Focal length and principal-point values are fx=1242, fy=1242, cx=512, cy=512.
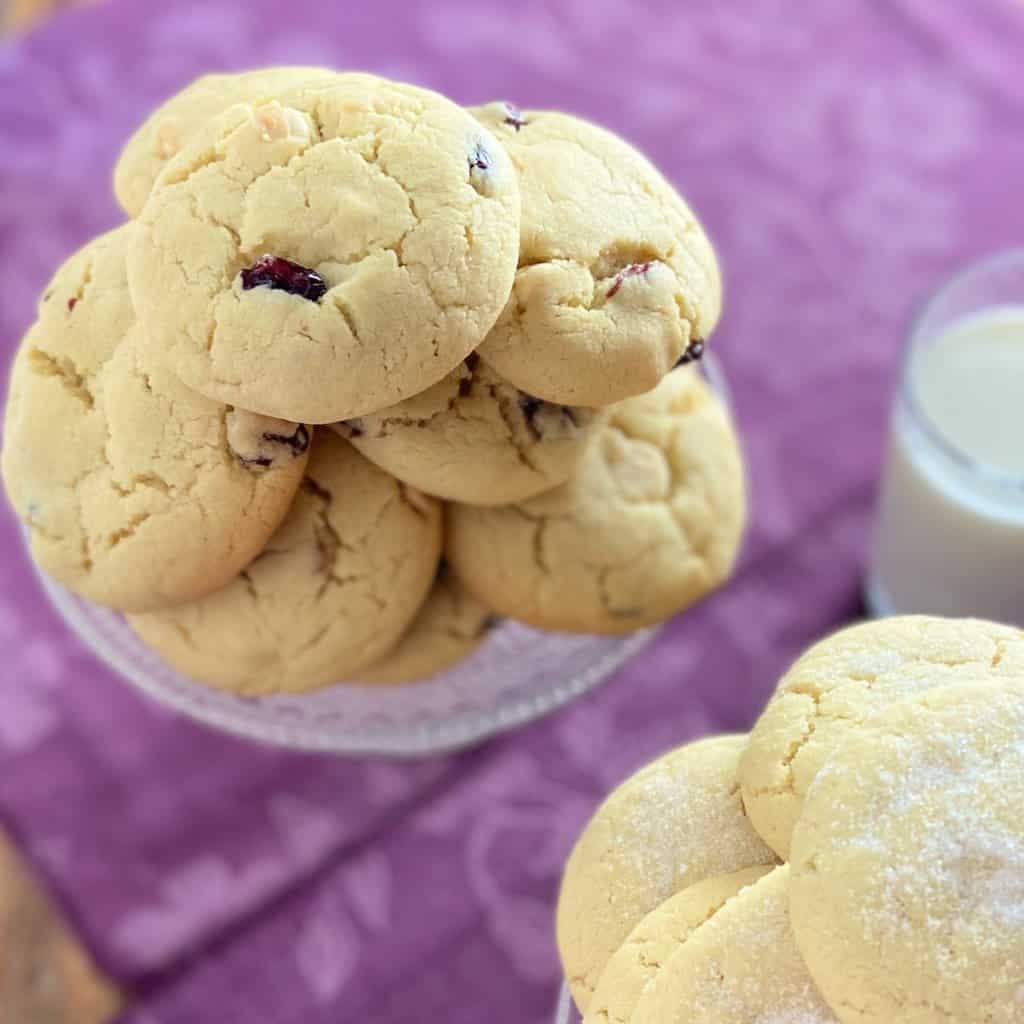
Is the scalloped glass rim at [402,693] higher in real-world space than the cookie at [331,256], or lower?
lower

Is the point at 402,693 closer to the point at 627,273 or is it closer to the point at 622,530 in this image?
the point at 622,530

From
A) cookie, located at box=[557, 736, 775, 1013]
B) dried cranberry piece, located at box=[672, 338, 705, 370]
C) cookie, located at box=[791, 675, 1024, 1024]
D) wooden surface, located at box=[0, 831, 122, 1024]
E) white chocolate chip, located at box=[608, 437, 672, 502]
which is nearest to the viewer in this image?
cookie, located at box=[791, 675, 1024, 1024]

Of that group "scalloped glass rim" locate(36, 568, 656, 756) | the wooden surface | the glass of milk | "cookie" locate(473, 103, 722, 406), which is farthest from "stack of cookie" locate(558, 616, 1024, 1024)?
the wooden surface

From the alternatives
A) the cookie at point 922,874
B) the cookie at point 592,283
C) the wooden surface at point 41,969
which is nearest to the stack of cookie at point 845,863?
the cookie at point 922,874

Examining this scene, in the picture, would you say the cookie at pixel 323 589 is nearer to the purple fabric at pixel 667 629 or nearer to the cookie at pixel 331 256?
the cookie at pixel 331 256

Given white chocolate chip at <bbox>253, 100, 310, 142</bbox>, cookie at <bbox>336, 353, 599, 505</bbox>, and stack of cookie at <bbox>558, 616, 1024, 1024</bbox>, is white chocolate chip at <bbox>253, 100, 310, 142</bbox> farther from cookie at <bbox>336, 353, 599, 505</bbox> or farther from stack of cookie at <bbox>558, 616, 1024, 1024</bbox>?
stack of cookie at <bbox>558, 616, 1024, 1024</bbox>

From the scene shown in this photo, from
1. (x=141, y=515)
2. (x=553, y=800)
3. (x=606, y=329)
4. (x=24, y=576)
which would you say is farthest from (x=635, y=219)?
(x=24, y=576)
